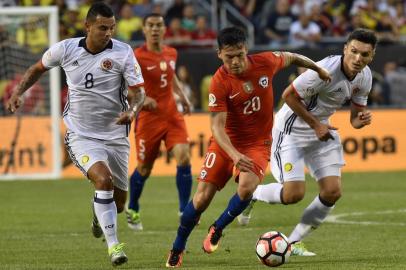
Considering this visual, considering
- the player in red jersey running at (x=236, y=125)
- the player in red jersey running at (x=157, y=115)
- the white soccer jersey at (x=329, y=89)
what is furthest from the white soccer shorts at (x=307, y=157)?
the player in red jersey running at (x=157, y=115)

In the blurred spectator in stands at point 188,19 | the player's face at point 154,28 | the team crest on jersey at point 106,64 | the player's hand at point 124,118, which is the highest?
the team crest on jersey at point 106,64

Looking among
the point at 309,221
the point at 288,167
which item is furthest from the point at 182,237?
the point at 288,167

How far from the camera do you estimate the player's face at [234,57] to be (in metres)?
10.2

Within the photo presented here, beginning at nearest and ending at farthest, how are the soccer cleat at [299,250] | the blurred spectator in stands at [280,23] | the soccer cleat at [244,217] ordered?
the soccer cleat at [299,250] < the soccer cleat at [244,217] < the blurred spectator in stands at [280,23]

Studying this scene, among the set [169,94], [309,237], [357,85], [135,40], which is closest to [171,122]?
[169,94]

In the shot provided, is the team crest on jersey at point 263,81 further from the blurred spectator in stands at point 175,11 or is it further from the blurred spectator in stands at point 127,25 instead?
the blurred spectator in stands at point 175,11

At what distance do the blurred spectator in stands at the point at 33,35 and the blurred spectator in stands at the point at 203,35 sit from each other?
447 cm

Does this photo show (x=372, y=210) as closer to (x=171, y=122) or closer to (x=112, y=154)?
(x=171, y=122)

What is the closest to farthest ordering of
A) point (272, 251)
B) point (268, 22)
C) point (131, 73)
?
point (272, 251)
point (131, 73)
point (268, 22)

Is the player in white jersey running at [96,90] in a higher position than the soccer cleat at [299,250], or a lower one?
higher

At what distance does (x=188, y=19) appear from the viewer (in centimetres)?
2572

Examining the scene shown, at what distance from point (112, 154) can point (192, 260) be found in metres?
1.32

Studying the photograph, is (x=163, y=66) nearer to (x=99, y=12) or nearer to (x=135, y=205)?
(x=135, y=205)

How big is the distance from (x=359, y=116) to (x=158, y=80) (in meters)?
4.27
